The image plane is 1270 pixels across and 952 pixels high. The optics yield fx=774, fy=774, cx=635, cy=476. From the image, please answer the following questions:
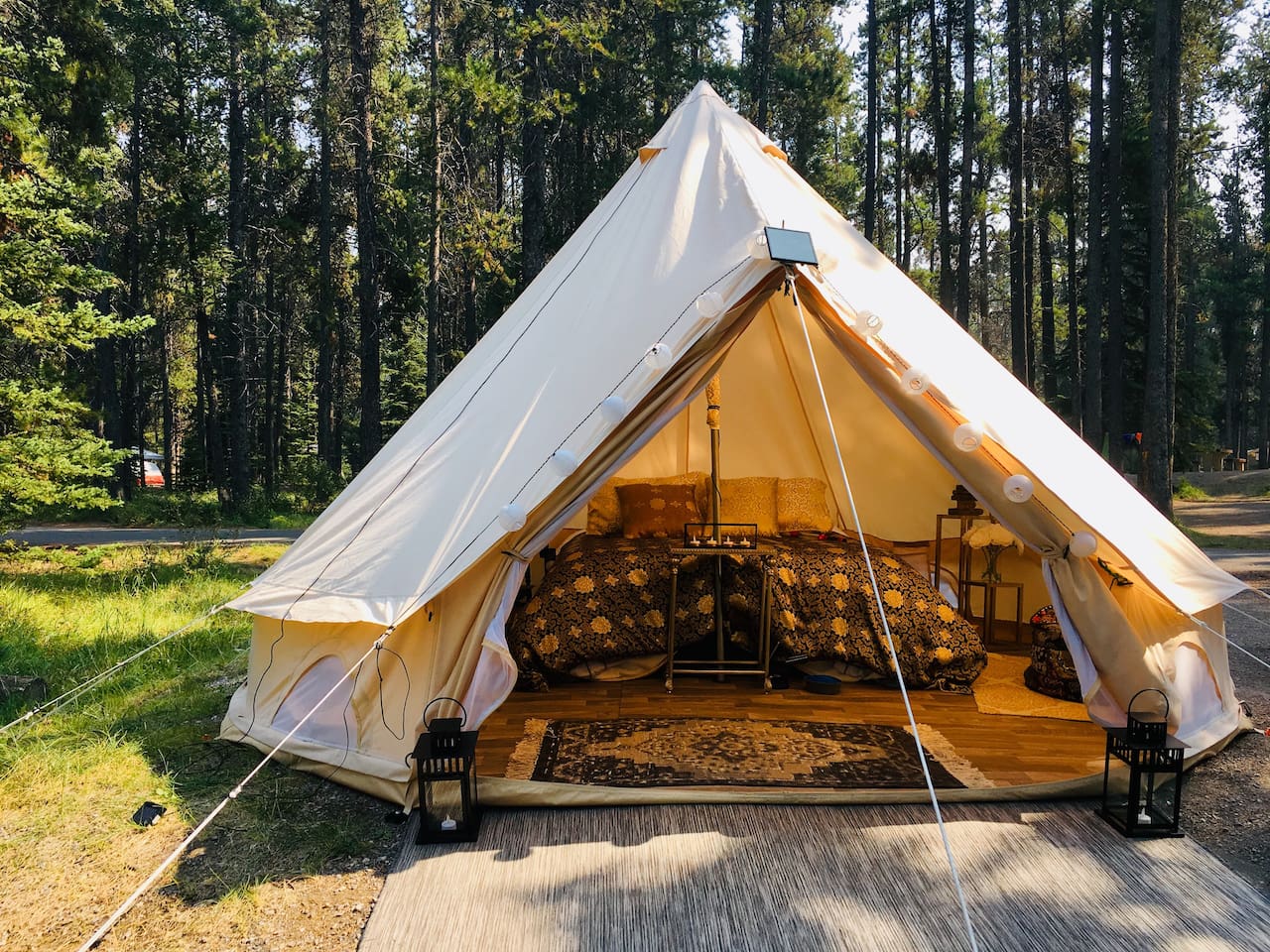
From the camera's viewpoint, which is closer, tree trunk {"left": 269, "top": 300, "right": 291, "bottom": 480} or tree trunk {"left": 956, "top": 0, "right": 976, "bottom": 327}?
tree trunk {"left": 956, "top": 0, "right": 976, "bottom": 327}

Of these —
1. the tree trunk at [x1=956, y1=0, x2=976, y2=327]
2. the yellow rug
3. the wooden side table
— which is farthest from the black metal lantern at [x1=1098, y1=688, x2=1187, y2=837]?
the tree trunk at [x1=956, y1=0, x2=976, y2=327]

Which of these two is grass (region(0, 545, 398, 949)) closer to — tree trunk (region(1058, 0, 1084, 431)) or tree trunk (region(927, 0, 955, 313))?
tree trunk (region(927, 0, 955, 313))

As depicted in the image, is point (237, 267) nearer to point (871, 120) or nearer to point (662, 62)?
point (662, 62)

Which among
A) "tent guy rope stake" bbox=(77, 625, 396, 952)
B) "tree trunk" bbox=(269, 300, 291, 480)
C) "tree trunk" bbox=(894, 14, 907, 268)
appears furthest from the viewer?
"tree trunk" bbox=(269, 300, 291, 480)

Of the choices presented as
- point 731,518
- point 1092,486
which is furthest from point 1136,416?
point 1092,486

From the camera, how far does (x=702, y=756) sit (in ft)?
9.70

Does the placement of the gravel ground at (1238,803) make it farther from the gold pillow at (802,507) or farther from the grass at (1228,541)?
the grass at (1228,541)

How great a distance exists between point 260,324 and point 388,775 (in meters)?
14.3

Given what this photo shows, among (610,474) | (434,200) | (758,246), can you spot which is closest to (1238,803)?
(610,474)

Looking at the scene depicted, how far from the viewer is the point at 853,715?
136 inches

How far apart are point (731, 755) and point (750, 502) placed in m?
2.30

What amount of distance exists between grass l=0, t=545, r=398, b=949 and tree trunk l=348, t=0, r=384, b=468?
437 centimetres

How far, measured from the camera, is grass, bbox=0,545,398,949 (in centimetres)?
206

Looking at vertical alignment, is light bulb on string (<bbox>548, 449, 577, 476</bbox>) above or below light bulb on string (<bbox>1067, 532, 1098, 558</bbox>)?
above
